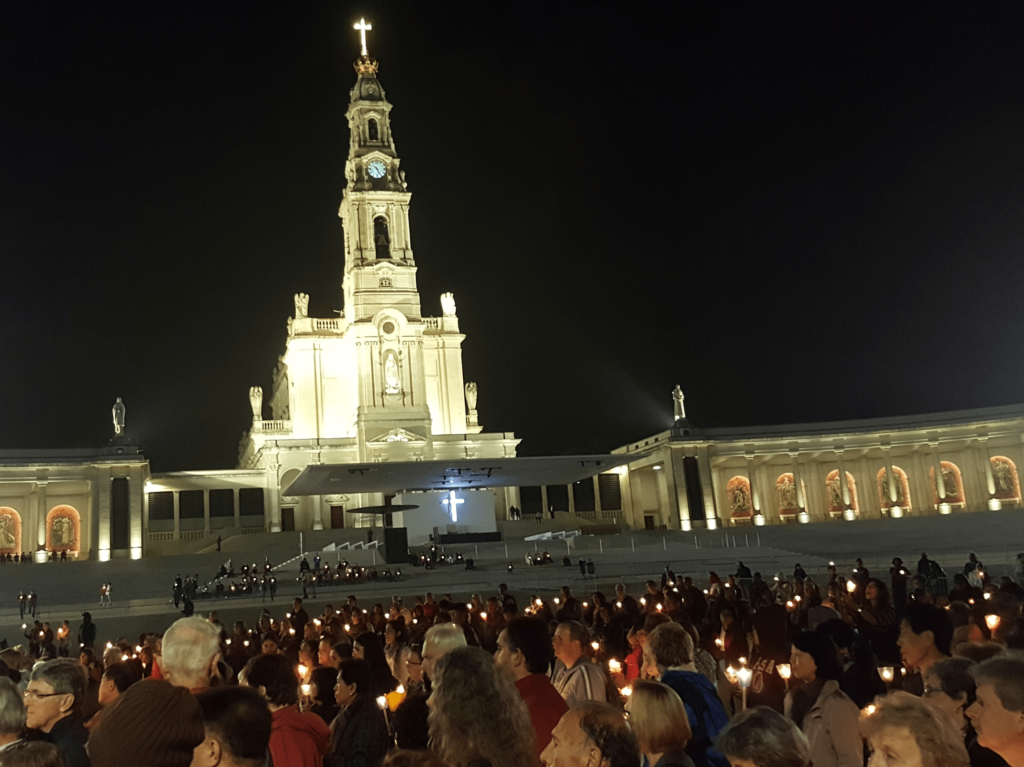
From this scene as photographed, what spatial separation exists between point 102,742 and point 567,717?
1736 millimetres

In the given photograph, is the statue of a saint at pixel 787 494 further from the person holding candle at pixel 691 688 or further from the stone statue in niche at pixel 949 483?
the person holding candle at pixel 691 688

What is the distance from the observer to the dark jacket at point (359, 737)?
498 centimetres

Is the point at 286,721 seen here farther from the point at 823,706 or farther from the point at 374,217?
the point at 374,217

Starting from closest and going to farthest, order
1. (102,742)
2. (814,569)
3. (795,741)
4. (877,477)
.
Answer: (102,742) < (795,741) < (814,569) < (877,477)

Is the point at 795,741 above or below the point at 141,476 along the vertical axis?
below

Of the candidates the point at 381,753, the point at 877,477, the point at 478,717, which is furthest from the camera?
the point at 877,477

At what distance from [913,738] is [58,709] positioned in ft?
14.3

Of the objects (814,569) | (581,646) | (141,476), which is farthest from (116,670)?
(141,476)

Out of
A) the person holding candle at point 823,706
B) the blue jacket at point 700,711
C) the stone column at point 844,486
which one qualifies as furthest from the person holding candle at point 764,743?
the stone column at point 844,486

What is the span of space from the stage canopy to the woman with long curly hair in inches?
1291

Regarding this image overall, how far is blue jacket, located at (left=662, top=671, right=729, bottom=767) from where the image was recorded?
4.95 metres

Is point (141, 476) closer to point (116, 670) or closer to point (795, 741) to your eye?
point (116, 670)

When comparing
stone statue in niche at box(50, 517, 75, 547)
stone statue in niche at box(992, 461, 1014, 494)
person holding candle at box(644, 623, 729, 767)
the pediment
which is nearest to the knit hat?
person holding candle at box(644, 623, 729, 767)

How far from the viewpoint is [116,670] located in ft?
20.7
